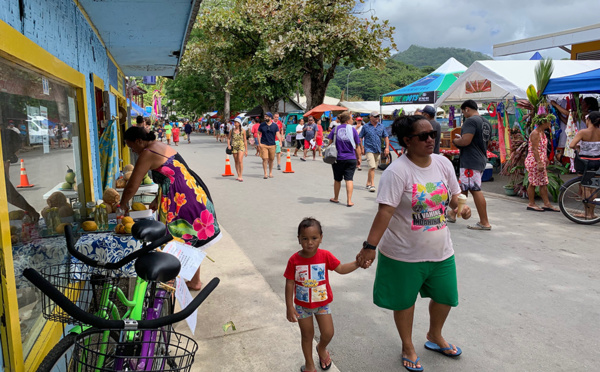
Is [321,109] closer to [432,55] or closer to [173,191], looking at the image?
[173,191]

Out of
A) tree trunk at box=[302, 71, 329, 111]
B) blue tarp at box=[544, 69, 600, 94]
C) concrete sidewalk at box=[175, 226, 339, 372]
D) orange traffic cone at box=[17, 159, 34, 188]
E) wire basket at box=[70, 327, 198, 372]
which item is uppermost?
tree trunk at box=[302, 71, 329, 111]

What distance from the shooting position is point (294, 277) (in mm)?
3018

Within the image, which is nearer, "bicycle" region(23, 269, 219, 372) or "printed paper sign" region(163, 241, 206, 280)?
"bicycle" region(23, 269, 219, 372)

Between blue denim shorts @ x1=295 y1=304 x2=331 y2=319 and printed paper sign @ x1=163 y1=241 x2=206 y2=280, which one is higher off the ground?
printed paper sign @ x1=163 y1=241 x2=206 y2=280

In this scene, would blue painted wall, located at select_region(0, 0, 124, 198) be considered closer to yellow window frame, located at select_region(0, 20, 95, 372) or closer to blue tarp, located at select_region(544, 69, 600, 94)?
yellow window frame, located at select_region(0, 20, 95, 372)

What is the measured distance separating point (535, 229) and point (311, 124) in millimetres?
12986

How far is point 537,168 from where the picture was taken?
25.7 ft

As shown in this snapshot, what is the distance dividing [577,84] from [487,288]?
5.87 meters

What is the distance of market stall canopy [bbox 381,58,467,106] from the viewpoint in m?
18.6

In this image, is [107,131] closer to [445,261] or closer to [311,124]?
[445,261]

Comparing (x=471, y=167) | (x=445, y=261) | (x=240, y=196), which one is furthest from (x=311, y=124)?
(x=445, y=261)

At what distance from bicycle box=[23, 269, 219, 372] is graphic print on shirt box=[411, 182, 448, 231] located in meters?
1.66

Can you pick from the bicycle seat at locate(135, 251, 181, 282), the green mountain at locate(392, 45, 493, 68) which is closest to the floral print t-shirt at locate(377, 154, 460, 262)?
the bicycle seat at locate(135, 251, 181, 282)

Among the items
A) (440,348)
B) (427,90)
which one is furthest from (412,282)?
(427,90)
